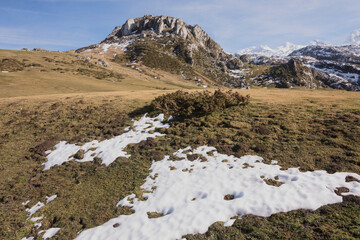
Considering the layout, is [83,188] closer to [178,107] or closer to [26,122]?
[178,107]

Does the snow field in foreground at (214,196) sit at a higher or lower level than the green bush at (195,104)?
lower

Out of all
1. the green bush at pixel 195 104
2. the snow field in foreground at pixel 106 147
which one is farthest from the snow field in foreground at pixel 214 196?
the green bush at pixel 195 104

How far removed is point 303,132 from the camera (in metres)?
13.9

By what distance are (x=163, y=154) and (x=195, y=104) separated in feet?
27.3

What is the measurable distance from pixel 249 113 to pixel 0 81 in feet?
229

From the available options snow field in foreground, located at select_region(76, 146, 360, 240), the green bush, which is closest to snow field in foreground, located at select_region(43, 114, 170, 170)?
the green bush

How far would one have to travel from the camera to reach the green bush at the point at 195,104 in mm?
19188

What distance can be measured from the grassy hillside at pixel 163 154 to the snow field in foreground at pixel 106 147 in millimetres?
760

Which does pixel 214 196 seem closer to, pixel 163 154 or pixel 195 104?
pixel 163 154

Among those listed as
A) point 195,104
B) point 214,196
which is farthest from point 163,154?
point 195,104

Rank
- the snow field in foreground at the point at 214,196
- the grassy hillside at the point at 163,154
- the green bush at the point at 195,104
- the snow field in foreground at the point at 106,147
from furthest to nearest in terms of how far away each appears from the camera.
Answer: the green bush at the point at 195,104 < the snow field in foreground at the point at 106,147 < the snow field in foreground at the point at 214,196 < the grassy hillside at the point at 163,154

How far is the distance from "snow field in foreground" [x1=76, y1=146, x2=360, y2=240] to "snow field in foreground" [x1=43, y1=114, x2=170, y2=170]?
5.08 metres

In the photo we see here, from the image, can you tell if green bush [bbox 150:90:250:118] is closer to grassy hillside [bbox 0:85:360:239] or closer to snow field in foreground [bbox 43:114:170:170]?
grassy hillside [bbox 0:85:360:239]

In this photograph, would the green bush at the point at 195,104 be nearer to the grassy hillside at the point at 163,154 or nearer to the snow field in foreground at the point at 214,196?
the grassy hillside at the point at 163,154
